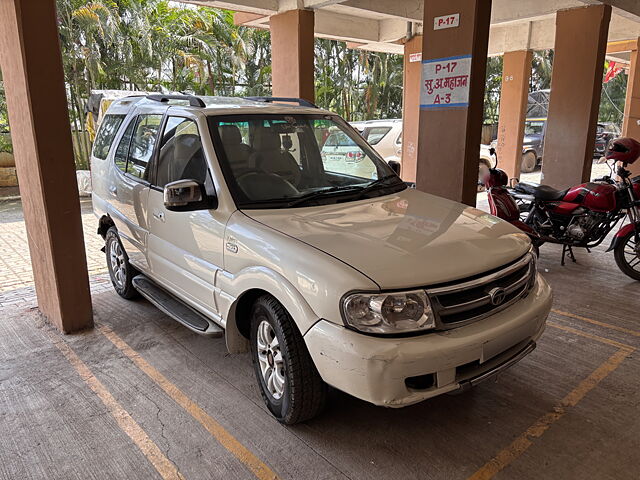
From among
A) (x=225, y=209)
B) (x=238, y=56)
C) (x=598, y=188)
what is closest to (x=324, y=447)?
(x=225, y=209)

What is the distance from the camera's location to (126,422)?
3.14m

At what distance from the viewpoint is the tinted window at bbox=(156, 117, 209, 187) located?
359 centimetres

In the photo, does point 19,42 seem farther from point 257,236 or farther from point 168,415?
point 168,415

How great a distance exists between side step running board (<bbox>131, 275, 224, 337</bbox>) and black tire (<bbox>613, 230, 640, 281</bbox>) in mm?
4581

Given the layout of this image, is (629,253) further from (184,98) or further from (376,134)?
(376,134)

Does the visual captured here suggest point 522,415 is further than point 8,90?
No

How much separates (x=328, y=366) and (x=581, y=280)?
4.27m

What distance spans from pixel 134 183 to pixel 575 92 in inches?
280

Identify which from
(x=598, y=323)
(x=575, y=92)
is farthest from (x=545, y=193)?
(x=575, y=92)

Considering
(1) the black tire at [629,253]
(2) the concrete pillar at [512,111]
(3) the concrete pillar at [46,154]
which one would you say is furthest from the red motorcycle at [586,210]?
(2) the concrete pillar at [512,111]

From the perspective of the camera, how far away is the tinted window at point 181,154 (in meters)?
3.59

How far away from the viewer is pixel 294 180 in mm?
3611

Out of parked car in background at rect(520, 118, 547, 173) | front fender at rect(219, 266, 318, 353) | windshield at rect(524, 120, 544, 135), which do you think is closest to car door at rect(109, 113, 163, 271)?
front fender at rect(219, 266, 318, 353)

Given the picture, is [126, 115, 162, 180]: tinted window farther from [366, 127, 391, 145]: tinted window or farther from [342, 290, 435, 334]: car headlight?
[366, 127, 391, 145]: tinted window
